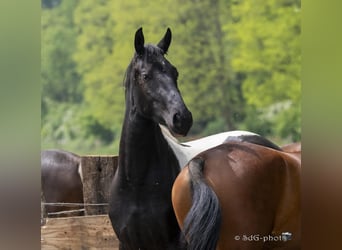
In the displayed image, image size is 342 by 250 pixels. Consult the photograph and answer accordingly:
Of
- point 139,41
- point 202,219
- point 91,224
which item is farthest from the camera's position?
point 91,224

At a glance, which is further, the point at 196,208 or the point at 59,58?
the point at 59,58

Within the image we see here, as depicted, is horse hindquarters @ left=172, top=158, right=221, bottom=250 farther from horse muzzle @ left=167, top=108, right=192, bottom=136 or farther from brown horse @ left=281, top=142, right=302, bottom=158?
brown horse @ left=281, top=142, right=302, bottom=158

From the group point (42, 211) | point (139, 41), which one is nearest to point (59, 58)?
point (139, 41)

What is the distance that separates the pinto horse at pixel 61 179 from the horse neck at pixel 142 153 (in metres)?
0.26

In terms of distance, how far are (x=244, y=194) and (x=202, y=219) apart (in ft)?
0.93

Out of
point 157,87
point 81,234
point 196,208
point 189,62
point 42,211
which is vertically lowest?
point 81,234

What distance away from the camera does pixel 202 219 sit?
9.86ft

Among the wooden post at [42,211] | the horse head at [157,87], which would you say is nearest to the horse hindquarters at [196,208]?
the horse head at [157,87]

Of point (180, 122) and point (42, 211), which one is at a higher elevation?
point (180, 122)

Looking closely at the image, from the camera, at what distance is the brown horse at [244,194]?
3.09 meters

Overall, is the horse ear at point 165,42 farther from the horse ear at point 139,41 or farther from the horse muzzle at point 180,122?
the horse muzzle at point 180,122

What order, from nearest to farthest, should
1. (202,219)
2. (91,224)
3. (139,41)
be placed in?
(202,219), (139,41), (91,224)

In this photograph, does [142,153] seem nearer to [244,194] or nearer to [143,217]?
[143,217]

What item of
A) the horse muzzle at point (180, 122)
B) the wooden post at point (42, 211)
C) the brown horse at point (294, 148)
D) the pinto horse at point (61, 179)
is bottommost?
the wooden post at point (42, 211)
